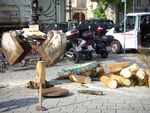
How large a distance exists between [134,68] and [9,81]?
344 centimetres

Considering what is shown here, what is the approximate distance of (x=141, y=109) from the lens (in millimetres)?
8461

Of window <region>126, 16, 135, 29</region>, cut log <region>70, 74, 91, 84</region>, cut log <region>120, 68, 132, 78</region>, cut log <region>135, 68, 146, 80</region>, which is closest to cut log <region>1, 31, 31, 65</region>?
cut log <region>70, 74, 91, 84</region>

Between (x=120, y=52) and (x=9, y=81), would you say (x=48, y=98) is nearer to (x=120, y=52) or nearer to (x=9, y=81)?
(x=9, y=81)

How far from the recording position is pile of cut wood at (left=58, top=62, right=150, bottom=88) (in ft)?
35.1

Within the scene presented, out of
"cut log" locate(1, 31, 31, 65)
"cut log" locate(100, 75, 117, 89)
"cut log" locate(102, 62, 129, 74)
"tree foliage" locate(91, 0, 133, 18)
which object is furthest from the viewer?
"tree foliage" locate(91, 0, 133, 18)

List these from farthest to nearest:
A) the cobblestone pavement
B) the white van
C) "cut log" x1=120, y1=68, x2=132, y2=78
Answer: the white van, "cut log" x1=120, y1=68, x2=132, y2=78, the cobblestone pavement

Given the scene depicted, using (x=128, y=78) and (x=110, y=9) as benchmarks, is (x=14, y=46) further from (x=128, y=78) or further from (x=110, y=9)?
(x=110, y=9)

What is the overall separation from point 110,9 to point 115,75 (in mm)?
32794

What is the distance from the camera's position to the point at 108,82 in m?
10.7

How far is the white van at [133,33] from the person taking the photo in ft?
62.8

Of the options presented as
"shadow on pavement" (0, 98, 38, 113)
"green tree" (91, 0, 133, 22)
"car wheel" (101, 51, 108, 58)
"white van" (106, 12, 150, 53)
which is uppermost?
"green tree" (91, 0, 133, 22)

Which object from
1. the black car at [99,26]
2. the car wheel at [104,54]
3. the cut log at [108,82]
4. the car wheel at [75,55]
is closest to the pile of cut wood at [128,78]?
the cut log at [108,82]

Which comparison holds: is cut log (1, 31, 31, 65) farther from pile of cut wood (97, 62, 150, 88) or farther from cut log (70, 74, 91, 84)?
pile of cut wood (97, 62, 150, 88)

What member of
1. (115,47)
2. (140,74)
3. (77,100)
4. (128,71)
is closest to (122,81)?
(128,71)
